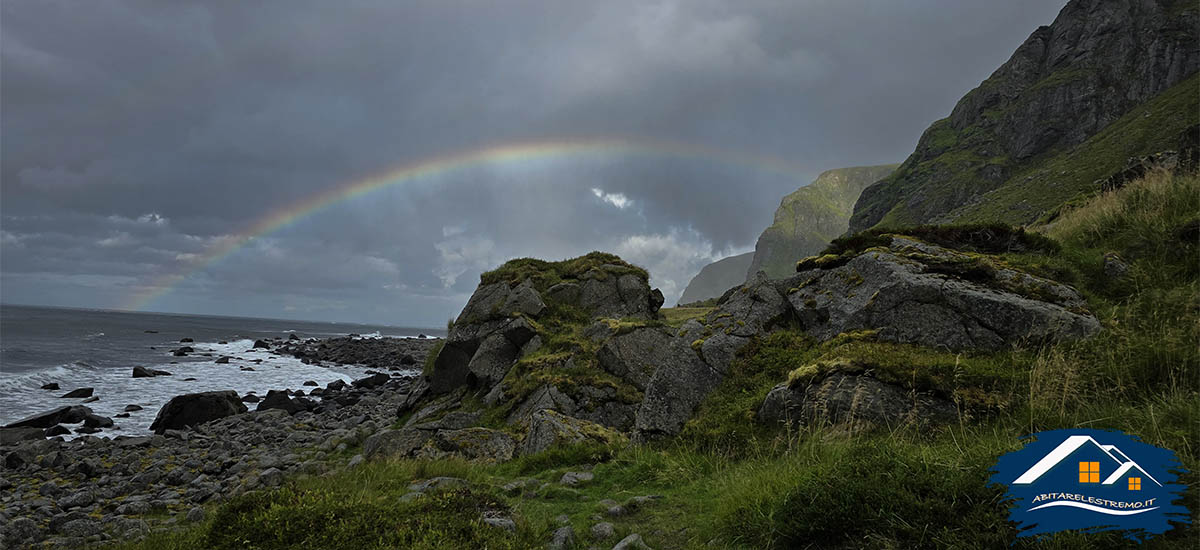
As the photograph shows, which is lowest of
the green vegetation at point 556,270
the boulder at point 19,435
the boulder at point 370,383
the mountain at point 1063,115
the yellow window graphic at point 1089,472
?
the boulder at point 370,383

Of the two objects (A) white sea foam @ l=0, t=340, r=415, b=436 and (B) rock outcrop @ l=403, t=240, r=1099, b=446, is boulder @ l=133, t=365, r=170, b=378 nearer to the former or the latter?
(A) white sea foam @ l=0, t=340, r=415, b=436

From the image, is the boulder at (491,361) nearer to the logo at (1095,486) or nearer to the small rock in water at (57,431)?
the logo at (1095,486)

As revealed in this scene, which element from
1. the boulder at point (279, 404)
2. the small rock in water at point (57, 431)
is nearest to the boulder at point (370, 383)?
the boulder at point (279, 404)

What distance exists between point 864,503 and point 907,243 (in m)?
9.39

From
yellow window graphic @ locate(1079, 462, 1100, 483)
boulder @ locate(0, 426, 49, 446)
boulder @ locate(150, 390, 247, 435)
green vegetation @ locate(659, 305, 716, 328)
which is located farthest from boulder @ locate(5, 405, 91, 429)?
yellow window graphic @ locate(1079, 462, 1100, 483)

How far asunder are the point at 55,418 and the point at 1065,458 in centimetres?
4640

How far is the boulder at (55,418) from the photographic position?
93.8 feet

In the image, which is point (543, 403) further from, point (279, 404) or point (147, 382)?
point (147, 382)

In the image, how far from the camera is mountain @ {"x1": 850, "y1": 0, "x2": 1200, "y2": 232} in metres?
94.6

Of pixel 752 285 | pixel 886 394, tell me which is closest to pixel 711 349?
pixel 752 285

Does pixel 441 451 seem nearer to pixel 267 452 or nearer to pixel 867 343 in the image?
pixel 867 343

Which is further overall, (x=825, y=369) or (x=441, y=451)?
(x=441, y=451)

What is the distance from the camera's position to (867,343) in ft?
29.9

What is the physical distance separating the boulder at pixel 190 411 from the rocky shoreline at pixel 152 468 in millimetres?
325
